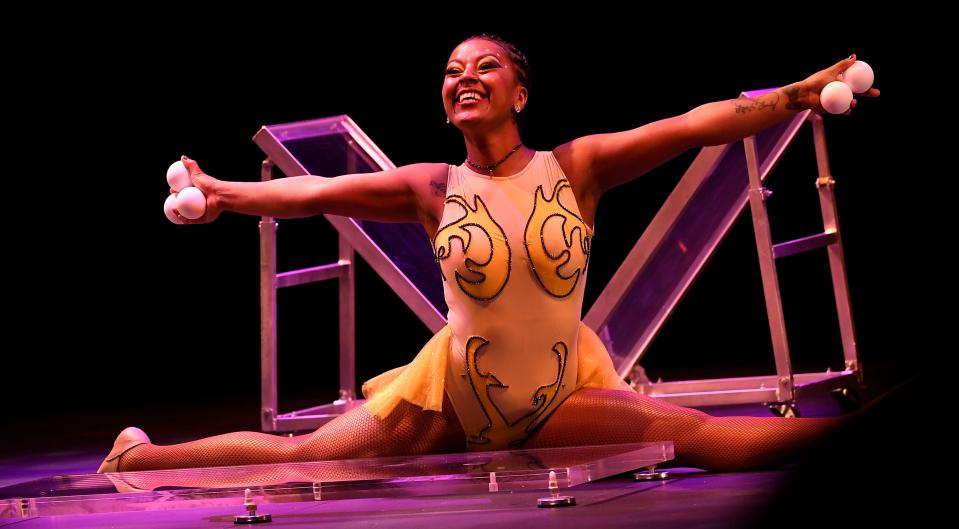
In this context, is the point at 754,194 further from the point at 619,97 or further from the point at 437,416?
the point at 619,97

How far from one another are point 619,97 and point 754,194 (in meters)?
2.08

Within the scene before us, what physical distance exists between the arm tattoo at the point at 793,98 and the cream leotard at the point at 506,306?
507 millimetres

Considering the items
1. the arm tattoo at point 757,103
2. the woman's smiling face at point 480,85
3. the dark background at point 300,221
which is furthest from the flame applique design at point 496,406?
the dark background at point 300,221

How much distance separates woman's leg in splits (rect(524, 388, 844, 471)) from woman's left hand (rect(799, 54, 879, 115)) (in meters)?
0.64

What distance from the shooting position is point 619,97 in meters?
5.52

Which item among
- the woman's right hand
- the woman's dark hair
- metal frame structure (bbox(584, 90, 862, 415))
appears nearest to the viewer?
the woman's right hand

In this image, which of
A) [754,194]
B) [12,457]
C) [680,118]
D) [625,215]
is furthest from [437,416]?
[625,215]

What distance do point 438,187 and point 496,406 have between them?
19.9 inches

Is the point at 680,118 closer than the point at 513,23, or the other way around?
the point at 680,118

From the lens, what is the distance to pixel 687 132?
8.23 ft

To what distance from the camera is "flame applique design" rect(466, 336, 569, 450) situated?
8.46 feet

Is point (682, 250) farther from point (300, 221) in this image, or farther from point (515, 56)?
point (300, 221)

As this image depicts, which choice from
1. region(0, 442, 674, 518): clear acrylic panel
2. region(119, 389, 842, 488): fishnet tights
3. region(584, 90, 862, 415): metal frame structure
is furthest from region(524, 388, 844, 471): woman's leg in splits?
region(584, 90, 862, 415): metal frame structure

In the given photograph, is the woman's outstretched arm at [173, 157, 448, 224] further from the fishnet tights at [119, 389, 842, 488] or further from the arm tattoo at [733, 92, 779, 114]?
the arm tattoo at [733, 92, 779, 114]
